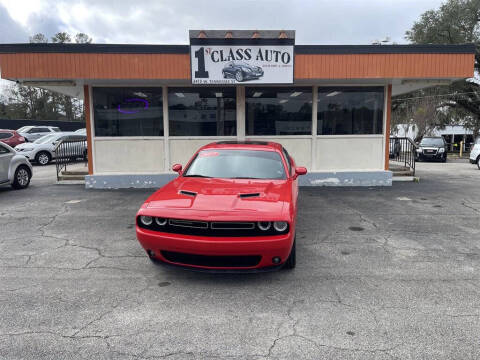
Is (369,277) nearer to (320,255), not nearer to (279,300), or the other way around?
(320,255)

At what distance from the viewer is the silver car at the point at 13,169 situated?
966 centimetres

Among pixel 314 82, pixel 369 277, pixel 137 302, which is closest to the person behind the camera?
pixel 137 302

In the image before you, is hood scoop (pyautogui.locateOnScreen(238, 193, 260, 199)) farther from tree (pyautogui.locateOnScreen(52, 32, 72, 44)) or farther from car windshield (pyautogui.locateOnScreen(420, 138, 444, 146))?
tree (pyautogui.locateOnScreen(52, 32, 72, 44))

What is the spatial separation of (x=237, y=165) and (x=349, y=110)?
22.3 feet

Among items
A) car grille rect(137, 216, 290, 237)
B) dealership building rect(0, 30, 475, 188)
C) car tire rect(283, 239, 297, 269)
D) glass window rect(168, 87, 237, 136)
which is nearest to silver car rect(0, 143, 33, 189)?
dealership building rect(0, 30, 475, 188)

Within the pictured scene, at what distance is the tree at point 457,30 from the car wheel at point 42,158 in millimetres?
28223

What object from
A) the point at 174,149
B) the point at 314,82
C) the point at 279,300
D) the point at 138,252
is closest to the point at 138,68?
the point at 174,149

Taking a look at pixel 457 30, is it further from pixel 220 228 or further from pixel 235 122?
pixel 220 228

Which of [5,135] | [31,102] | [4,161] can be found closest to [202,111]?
[4,161]

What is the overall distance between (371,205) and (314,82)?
4.20m

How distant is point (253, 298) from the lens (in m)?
3.63

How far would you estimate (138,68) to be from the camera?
29.1 feet

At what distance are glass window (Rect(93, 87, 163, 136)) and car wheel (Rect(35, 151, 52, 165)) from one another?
9.72m

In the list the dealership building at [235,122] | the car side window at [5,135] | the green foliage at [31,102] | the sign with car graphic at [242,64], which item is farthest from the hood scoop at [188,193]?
the green foliage at [31,102]
